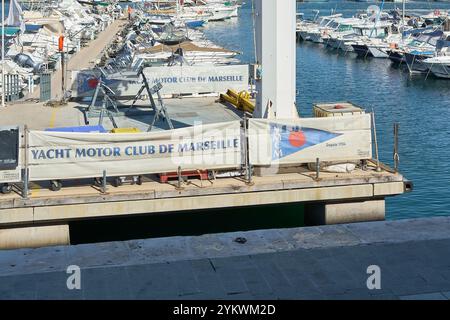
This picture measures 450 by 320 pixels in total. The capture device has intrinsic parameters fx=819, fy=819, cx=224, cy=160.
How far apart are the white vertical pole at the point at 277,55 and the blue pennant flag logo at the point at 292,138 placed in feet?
5.24

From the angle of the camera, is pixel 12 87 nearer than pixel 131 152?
No

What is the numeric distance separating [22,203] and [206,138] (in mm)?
3906

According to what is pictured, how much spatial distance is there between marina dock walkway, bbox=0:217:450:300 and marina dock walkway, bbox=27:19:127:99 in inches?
685

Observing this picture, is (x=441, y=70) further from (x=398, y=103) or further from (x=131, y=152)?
(x=131, y=152)

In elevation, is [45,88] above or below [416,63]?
above

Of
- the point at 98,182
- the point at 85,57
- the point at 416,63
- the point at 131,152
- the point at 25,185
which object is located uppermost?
the point at 85,57

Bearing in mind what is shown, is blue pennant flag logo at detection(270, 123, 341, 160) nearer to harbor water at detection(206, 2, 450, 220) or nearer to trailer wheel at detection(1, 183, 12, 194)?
trailer wheel at detection(1, 183, 12, 194)

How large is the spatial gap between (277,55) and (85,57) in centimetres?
3590

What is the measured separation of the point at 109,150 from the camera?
1636 centimetres

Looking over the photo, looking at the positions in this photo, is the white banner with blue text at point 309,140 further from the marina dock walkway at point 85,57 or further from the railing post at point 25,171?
the marina dock walkway at point 85,57

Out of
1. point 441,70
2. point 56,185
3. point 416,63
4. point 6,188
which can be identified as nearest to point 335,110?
point 56,185

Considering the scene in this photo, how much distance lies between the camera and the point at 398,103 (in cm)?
4622

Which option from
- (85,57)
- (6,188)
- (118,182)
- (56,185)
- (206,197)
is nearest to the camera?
(6,188)
